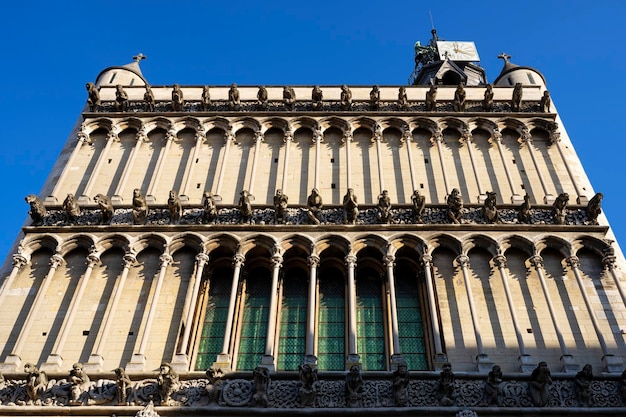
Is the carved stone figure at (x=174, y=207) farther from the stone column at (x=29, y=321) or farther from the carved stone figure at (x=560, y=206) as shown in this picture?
the carved stone figure at (x=560, y=206)

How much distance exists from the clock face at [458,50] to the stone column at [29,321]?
21262mm

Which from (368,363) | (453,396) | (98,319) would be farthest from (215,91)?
(453,396)

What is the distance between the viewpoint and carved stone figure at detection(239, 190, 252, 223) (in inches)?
626

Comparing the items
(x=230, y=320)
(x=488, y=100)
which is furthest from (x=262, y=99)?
(x=230, y=320)

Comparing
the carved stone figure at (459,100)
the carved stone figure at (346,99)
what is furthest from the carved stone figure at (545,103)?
the carved stone figure at (346,99)

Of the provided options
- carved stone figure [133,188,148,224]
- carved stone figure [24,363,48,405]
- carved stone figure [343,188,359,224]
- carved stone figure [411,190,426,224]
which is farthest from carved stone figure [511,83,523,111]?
carved stone figure [24,363,48,405]

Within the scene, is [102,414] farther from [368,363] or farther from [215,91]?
[215,91]

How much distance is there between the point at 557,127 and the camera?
18.7 meters

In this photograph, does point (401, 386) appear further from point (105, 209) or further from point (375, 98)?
point (375, 98)

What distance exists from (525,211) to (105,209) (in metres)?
9.29

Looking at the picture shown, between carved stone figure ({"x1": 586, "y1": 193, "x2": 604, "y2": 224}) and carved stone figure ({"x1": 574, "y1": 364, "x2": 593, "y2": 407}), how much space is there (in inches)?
173

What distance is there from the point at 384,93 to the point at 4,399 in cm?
1264

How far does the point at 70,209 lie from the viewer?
52.4 feet

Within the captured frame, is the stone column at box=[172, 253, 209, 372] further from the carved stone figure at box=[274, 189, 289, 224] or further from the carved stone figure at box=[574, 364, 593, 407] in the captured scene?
the carved stone figure at box=[574, 364, 593, 407]
